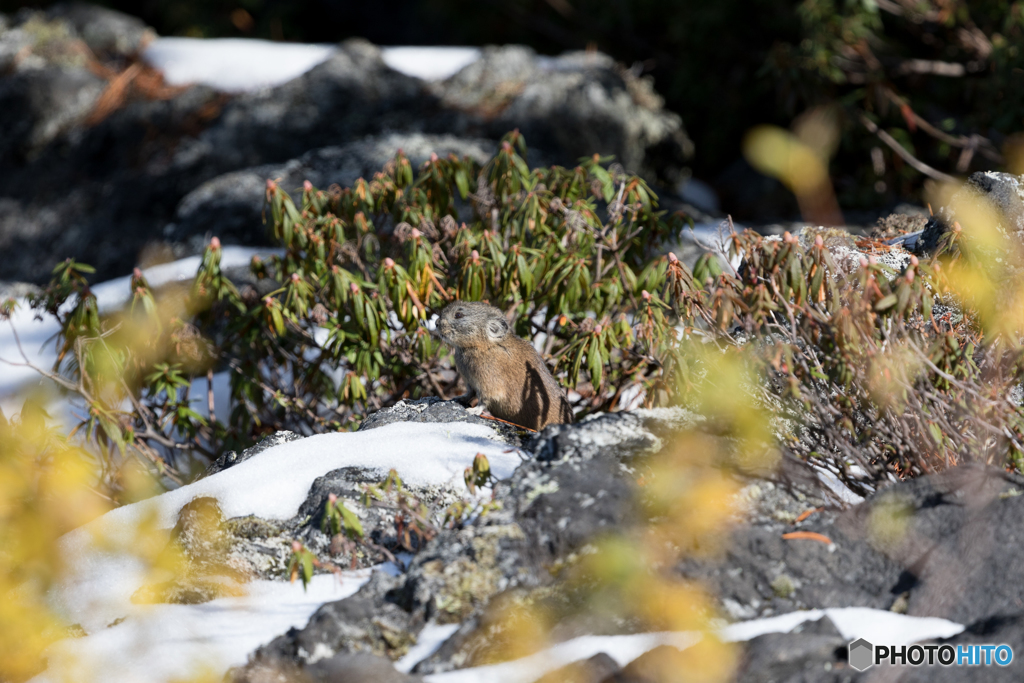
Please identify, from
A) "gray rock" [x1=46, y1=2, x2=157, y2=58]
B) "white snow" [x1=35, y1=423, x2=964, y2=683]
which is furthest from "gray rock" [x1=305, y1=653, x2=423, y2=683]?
"gray rock" [x1=46, y1=2, x2=157, y2=58]

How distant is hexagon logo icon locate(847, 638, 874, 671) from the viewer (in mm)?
2400

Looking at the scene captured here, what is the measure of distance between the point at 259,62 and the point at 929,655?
33.2 ft

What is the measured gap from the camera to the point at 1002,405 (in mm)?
3010

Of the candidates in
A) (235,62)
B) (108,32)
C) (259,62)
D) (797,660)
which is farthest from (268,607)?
(108,32)

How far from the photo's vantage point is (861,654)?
A: 243 centimetres

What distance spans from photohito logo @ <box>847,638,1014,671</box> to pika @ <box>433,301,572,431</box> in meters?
2.40

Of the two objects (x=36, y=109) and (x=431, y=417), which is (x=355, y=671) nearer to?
(x=431, y=417)

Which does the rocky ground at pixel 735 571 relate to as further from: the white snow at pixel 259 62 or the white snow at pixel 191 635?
the white snow at pixel 259 62

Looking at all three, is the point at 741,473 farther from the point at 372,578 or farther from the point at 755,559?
the point at 372,578

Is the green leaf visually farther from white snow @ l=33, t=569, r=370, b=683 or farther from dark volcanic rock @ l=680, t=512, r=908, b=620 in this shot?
white snow @ l=33, t=569, r=370, b=683

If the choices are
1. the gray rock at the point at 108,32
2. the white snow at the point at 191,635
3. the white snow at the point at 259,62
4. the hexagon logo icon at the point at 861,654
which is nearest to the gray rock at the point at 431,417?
the white snow at the point at 191,635

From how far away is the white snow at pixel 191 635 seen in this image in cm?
269

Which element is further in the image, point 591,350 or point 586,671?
point 591,350

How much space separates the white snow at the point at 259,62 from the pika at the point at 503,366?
6319 millimetres
